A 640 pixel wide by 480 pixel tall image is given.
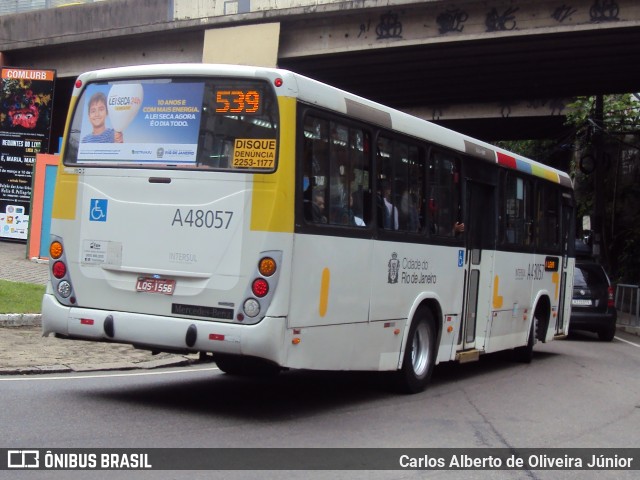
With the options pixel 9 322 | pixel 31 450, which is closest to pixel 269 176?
pixel 31 450

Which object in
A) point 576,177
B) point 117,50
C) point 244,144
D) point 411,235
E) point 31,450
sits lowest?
point 31,450

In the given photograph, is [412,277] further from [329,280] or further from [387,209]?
[329,280]

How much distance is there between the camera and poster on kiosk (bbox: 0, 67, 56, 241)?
2778 cm

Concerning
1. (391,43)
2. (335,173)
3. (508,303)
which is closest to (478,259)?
(508,303)

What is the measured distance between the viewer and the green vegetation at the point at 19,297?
13.8 m

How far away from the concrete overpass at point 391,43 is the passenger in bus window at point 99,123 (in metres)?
15.5

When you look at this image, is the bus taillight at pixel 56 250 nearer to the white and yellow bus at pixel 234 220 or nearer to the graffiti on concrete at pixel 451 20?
the white and yellow bus at pixel 234 220

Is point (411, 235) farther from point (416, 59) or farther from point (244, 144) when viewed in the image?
point (416, 59)

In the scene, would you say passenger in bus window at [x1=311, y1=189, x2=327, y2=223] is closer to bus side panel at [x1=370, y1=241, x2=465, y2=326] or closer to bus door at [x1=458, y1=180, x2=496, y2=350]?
bus side panel at [x1=370, y1=241, x2=465, y2=326]

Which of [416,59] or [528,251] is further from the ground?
[416,59]

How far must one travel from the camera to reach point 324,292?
8.26 metres

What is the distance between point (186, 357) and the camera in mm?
11930

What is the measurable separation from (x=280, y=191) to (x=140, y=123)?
63.3 inches

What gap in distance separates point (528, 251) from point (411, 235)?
4.46 meters
